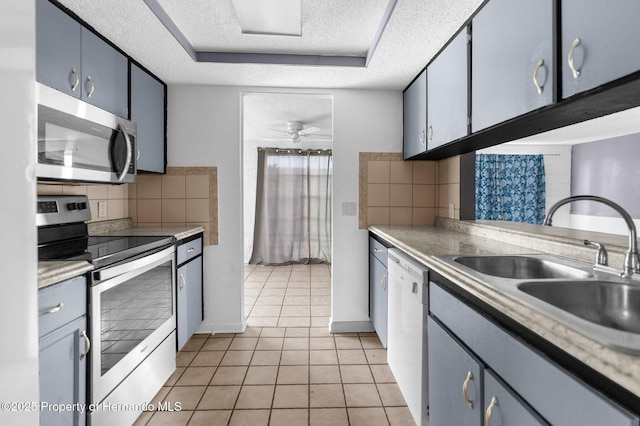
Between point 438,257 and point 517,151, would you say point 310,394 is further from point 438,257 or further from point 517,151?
point 517,151

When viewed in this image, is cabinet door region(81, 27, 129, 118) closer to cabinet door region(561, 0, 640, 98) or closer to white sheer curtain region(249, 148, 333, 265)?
cabinet door region(561, 0, 640, 98)

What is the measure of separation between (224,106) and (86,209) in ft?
4.42

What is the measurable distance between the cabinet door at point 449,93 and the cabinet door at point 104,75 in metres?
1.98

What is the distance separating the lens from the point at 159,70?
2.47 metres

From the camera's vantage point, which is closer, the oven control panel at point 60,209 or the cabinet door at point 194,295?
the oven control panel at point 60,209

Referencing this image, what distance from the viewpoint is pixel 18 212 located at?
0.58m

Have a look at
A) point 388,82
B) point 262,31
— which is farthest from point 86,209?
point 388,82

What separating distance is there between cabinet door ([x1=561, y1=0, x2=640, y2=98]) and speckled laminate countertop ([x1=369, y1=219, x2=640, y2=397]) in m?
A: 0.60

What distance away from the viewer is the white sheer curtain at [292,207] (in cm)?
560

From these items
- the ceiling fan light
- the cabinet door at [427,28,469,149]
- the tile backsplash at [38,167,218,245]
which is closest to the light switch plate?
the cabinet door at [427,28,469,149]

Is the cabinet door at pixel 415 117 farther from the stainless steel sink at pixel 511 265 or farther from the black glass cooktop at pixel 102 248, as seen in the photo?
the black glass cooktop at pixel 102 248

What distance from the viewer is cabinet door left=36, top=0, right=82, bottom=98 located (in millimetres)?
Result: 1442

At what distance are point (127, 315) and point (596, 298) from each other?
6.23 feet

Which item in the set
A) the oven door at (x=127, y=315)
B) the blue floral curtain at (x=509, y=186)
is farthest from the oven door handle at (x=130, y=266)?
the blue floral curtain at (x=509, y=186)
